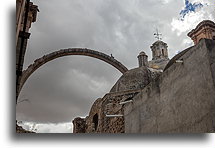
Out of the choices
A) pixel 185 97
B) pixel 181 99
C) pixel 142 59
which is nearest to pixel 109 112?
pixel 181 99

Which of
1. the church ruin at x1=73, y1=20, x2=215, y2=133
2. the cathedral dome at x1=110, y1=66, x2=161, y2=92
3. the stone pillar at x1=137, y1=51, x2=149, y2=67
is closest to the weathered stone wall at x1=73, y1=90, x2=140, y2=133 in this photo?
the cathedral dome at x1=110, y1=66, x2=161, y2=92

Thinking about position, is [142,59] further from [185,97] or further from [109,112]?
[185,97]

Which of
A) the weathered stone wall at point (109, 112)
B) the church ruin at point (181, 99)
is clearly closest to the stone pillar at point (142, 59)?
the weathered stone wall at point (109, 112)

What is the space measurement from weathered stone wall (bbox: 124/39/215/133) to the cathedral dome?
7.03 meters

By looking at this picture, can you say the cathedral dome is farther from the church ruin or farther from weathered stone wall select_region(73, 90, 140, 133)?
the church ruin

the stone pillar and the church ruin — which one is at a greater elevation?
the stone pillar

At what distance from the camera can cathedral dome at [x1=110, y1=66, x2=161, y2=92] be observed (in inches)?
529

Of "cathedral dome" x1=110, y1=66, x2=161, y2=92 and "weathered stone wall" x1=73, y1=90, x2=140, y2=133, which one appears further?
"cathedral dome" x1=110, y1=66, x2=161, y2=92

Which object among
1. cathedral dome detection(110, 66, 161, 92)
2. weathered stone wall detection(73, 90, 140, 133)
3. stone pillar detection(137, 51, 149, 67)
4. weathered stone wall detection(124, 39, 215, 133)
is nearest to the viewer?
weathered stone wall detection(124, 39, 215, 133)

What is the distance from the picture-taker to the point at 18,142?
6.54 ft

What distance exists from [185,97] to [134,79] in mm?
9255

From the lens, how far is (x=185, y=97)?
450 centimetres

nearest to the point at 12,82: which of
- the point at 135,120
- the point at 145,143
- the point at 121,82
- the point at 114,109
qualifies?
the point at 145,143

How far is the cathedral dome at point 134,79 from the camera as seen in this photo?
1345cm
